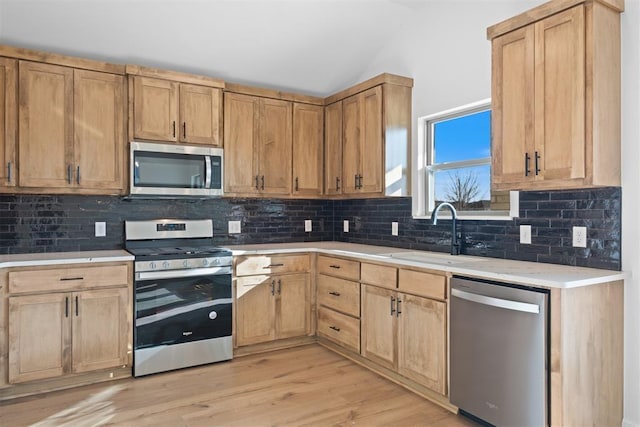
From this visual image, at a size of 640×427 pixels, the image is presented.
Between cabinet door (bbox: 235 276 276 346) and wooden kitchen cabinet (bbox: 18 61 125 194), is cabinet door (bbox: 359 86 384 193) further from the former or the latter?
wooden kitchen cabinet (bbox: 18 61 125 194)

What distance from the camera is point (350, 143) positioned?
415 cm

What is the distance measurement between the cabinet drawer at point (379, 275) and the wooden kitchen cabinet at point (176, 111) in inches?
67.3

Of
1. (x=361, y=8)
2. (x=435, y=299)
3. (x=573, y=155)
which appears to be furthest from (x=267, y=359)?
(x=361, y=8)

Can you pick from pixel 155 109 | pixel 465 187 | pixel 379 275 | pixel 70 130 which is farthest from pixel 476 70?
pixel 70 130

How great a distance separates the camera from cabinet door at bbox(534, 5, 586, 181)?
7.45 ft

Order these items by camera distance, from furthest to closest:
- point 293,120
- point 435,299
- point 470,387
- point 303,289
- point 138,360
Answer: point 293,120 → point 303,289 → point 138,360 → point 435,299 → point 470,387

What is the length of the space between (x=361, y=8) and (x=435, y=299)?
2.54 m

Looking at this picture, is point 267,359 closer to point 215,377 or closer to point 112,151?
point 215,377

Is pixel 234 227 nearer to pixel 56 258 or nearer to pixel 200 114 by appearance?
pixel 200 114

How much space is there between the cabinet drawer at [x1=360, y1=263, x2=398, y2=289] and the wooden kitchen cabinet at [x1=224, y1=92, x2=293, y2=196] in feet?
4.37

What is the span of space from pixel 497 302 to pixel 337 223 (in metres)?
2.68

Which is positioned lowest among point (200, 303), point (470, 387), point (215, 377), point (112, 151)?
point (215, 377)

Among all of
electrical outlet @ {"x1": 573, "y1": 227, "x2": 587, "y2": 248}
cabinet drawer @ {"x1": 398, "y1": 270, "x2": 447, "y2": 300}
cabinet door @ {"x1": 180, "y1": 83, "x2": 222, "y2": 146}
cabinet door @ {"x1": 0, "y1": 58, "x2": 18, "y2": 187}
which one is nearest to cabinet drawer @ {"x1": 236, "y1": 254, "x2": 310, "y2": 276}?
cabinet door @ {"x1": 180, "y1": 83, "x2": 222, "y2": 146}

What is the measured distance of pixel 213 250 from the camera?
11.9 feet
